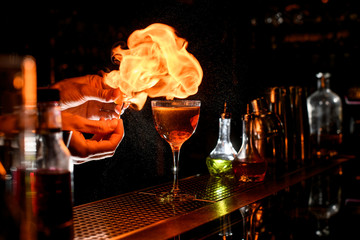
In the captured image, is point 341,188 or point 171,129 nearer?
point 171,129

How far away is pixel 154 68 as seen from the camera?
146cm

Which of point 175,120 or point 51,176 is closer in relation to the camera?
point 51,176

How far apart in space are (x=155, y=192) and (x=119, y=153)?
0.56m

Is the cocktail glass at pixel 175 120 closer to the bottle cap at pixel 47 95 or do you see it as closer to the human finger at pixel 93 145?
the human finger at pixel 93 145

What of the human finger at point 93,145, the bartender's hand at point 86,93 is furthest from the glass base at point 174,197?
the bartender's hand at point 86,93

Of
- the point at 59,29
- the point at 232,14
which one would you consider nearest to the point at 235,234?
the point at 59,29

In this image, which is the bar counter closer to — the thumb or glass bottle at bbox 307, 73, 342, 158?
the thumb

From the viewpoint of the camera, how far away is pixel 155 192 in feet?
4.22

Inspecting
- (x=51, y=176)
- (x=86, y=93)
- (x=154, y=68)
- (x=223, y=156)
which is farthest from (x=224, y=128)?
(x=51, y=176)

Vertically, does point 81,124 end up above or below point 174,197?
above

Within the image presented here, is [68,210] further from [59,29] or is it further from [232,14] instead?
[232,14]

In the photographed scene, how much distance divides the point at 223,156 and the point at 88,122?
0.62 meters

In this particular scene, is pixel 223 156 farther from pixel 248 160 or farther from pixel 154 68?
pixel 154 68

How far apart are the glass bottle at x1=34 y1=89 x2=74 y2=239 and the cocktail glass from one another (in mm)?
485
